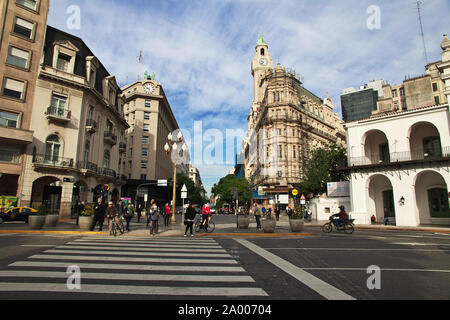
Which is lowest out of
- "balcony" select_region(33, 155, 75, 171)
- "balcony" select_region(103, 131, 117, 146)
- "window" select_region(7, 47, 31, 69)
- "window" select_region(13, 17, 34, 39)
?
"balcony" select_region(33, 155, 75, 171)

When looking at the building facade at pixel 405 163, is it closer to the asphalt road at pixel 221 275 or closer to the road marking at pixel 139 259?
the asphalt road at pixel 221 275

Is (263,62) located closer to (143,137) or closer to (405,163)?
(143,137)

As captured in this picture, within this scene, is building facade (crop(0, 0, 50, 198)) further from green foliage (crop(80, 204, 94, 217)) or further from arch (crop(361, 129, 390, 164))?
arch (crop(361, 129, 390, 164))

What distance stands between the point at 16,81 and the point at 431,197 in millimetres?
42275

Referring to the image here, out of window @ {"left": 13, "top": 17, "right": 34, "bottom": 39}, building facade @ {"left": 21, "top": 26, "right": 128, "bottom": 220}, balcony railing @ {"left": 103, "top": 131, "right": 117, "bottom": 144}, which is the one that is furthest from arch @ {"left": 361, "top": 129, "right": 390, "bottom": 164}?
window @ {"left": 13, "top": 17, "right": 34, "bottom": 39}

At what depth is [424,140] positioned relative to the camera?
2597cm

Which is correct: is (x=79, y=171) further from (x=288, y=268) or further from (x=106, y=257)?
(x=288, y=268)

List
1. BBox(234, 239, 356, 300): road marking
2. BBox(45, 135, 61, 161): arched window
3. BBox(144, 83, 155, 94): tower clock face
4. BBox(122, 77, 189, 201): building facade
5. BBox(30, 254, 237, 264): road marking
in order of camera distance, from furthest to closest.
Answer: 1. BBox(144, 83, 155, 94): tower clock face
2. BBox(122, 77, 189, 201): building facade
3. BBox(45, 135, 61, 161): arched window
4. BBox(30, 254, 237, 264): road marking
5. BBox(234, 239, 356, 300): road marking

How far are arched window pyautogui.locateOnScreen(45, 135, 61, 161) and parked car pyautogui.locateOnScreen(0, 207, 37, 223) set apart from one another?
5.91 m

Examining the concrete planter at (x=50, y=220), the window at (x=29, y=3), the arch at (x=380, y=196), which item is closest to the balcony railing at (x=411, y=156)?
the arch at (x=380, y=196)

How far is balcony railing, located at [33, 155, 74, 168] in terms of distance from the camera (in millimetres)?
25019

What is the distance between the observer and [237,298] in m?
4.38

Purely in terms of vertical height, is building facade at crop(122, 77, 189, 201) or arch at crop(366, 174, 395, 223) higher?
building facade at crop(122, 77, 189, 201)
